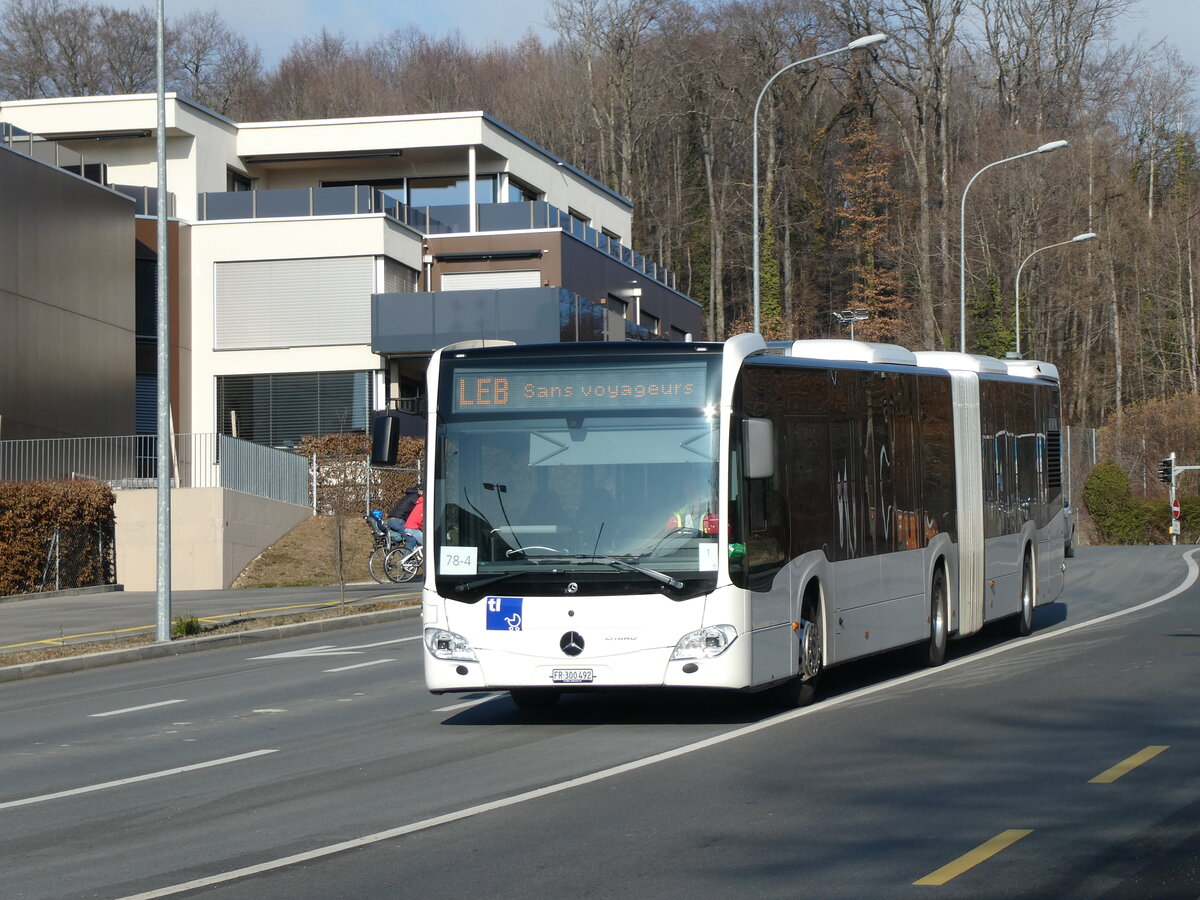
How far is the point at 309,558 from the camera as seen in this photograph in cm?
3525

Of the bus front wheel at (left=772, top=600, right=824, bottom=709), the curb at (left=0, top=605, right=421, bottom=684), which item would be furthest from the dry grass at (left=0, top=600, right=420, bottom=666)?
the bus front wheel at (left=772, top=600, right=824, bottom=709)

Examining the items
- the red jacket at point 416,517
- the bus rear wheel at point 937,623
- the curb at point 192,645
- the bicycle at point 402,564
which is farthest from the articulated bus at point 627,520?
the bicycle at point 402,564

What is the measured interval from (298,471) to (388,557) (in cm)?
781

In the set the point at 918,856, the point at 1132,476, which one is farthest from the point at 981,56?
the point at 918,856

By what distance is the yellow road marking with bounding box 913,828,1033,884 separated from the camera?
6820mm

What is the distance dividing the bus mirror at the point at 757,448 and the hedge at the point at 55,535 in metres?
19.8

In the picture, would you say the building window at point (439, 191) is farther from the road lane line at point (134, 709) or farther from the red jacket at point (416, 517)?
the road lane line at point (134, 709)

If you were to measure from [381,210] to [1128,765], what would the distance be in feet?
128

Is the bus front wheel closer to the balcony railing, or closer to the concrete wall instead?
the concrete wall

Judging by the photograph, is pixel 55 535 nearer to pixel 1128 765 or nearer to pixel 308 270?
pixel 308 270

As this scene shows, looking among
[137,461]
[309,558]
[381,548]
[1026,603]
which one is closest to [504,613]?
[1026,603]

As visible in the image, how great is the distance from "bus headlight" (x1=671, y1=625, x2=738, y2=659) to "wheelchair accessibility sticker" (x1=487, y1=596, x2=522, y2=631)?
1.11m

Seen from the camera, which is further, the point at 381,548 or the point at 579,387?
the point at 381,548

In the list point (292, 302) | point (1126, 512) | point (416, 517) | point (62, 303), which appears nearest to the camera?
point (416, 517)
